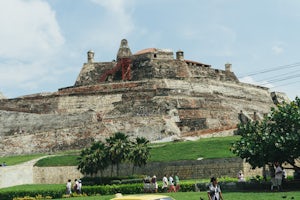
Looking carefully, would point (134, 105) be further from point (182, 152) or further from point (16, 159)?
point (182, 152)

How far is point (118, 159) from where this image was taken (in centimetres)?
3359

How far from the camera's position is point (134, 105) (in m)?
49.4

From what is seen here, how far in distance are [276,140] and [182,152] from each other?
12.0 metres

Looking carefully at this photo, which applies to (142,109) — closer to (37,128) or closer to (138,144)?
(37,128)

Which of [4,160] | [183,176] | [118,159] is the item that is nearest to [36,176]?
[4,160]

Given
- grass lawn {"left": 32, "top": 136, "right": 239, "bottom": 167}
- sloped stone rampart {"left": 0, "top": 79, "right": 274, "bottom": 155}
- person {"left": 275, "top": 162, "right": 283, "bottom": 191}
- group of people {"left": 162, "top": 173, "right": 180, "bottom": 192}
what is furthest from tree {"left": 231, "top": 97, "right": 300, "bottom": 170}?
sloped stone rampart {"left": 0, "top": 79, "right": 274, "bottom": 155}

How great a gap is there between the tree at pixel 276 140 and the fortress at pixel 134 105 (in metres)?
18.2

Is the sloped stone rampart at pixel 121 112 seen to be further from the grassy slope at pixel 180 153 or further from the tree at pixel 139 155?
the tree at pixel 139 155

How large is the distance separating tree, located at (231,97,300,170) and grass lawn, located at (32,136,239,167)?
22.4 feet

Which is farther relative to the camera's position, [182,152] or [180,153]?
[182,152]

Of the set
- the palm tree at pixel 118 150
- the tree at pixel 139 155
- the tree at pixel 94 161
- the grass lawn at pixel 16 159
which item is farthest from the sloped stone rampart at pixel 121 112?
the tree at pixel 139 155

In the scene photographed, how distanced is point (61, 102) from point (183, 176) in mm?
24751

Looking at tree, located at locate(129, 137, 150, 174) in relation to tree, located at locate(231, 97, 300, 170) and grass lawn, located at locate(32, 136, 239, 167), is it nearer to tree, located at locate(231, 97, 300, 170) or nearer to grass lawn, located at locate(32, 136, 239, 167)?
grass lawn, located at locate(32, 136, 239, 167)

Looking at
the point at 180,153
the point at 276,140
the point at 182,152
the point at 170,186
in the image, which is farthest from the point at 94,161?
the point at 276,140
